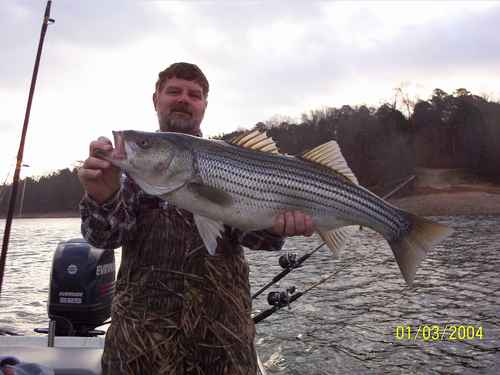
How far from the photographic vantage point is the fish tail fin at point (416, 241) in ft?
13.2

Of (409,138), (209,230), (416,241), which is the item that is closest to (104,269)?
(209,230)

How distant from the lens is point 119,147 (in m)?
3.44

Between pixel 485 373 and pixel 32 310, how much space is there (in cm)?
1311

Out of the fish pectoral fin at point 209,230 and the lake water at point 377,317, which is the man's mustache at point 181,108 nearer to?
the fish pectoral fin at point 209,230

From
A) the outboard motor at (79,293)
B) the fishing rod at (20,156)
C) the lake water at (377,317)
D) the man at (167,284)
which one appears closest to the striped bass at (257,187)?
the man at (167,284)

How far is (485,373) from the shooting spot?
329 inches

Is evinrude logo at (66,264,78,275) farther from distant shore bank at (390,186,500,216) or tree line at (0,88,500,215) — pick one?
tree line at (0,88,500,215)

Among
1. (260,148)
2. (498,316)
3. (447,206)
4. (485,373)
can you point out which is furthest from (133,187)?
(447,206)

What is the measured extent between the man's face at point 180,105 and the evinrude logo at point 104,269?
124 inches

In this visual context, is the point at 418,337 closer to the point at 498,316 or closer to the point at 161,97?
the point at 498,316

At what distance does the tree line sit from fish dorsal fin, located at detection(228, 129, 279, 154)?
2498 inches

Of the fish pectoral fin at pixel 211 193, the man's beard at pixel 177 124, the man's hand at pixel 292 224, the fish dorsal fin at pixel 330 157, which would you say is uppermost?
the man's beard at pixel 177 124

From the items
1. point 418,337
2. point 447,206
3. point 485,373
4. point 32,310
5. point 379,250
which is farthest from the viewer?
point 447,206
